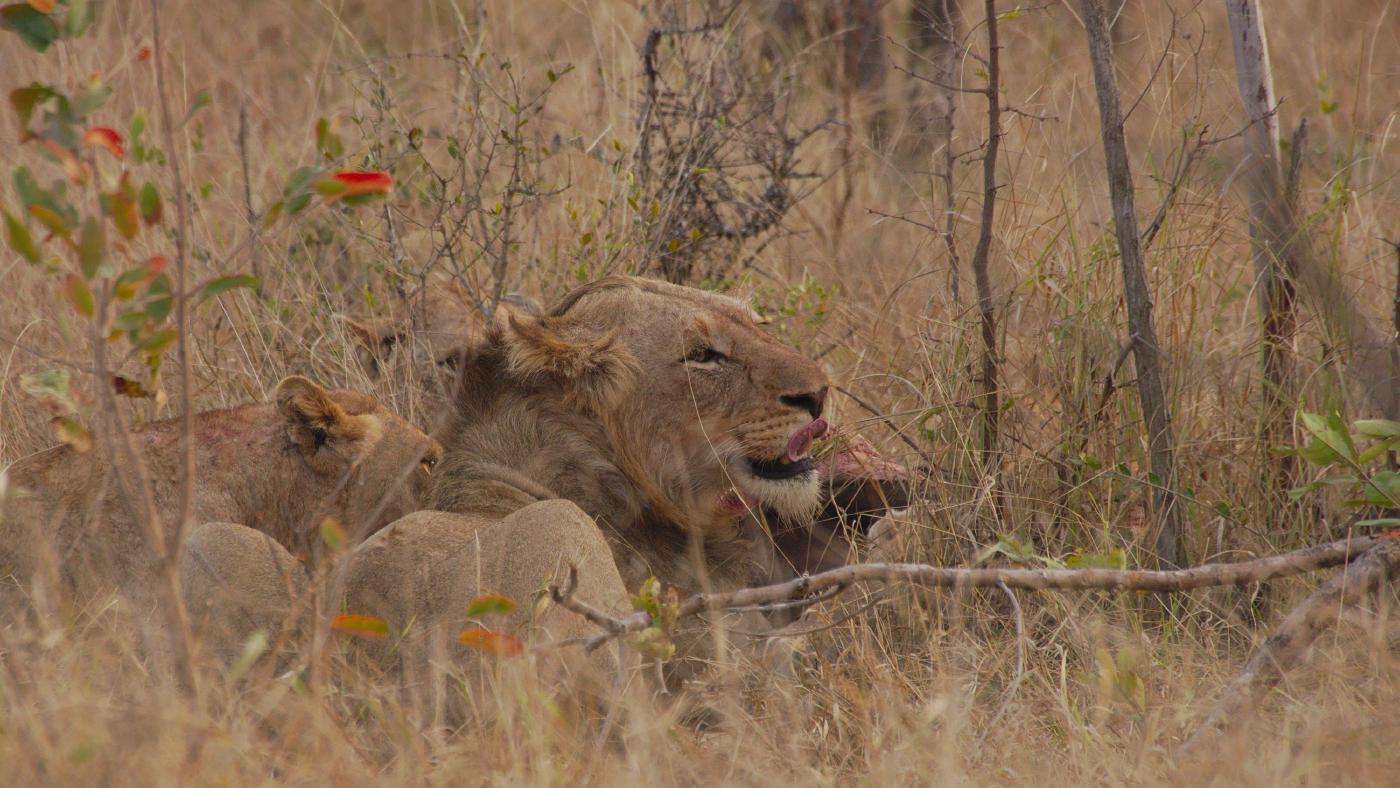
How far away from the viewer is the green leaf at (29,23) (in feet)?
8.53

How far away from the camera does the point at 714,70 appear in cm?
639

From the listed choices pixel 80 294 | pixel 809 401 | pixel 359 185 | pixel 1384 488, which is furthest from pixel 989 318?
pixel 80 294

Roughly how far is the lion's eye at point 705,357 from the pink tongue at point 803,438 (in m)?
0.29

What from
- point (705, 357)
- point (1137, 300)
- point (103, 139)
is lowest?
point (705, 357)

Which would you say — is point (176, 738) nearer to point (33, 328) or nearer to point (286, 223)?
point (33, 328)

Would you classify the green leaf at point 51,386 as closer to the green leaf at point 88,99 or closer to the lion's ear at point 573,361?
Answer: the green leaf at point 88,99

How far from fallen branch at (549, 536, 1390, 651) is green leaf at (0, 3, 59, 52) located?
1.35 m

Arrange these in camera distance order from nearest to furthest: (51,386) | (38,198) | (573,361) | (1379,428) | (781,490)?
(38,198) < (51,386) < (1379,428) < (573,361) < (781,490)

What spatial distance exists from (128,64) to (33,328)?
1606 mm

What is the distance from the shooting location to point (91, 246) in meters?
2.47

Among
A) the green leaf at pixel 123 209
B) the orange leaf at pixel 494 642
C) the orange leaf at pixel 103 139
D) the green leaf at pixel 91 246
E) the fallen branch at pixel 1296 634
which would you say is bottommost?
the fallen branch at pixel 1296 634

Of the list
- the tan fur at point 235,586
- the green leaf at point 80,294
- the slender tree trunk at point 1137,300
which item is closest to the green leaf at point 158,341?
the green leaf at point 80,294

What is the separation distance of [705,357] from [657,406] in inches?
7.5

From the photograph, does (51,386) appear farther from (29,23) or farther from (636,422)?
(636,422)
